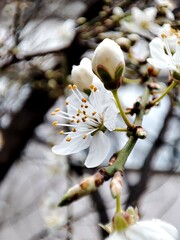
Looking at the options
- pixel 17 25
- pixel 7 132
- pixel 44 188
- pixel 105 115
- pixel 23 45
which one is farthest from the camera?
pixel 44 188

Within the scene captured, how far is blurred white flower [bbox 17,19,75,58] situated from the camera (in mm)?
1371

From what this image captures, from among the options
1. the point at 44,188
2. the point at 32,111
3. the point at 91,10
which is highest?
the point at 91,10

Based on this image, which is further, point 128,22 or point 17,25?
point 17,25

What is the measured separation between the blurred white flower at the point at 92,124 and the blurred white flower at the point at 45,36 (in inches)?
22.8

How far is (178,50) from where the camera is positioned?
0.74 m

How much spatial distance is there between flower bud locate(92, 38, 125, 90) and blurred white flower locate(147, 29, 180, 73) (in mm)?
108

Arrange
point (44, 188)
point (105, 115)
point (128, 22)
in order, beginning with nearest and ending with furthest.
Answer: point (105, 115) < point (128, 22) < point (44, 188)

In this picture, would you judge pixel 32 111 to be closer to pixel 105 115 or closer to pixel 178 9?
pixel 178 9

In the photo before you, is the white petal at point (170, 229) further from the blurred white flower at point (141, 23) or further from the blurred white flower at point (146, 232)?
the blurred white flower at point (141, 23)

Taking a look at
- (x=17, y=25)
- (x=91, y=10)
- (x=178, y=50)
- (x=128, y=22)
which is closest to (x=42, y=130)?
(x=91, y=10)

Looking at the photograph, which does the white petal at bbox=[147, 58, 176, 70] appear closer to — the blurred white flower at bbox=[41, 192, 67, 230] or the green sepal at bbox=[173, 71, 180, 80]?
the green sepal at bbox=[173, 71, 180, 80]

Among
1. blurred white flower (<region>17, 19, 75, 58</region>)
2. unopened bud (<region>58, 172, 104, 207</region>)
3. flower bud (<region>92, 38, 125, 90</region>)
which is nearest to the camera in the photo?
unopened bud (<region>58, 172, 104, 207</region>)

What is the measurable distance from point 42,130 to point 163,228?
202 cm

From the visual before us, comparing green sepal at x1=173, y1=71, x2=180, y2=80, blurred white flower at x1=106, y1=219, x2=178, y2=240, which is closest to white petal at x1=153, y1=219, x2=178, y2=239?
blurred white flower at x1=106, y1=219, x2=178, y2=240
